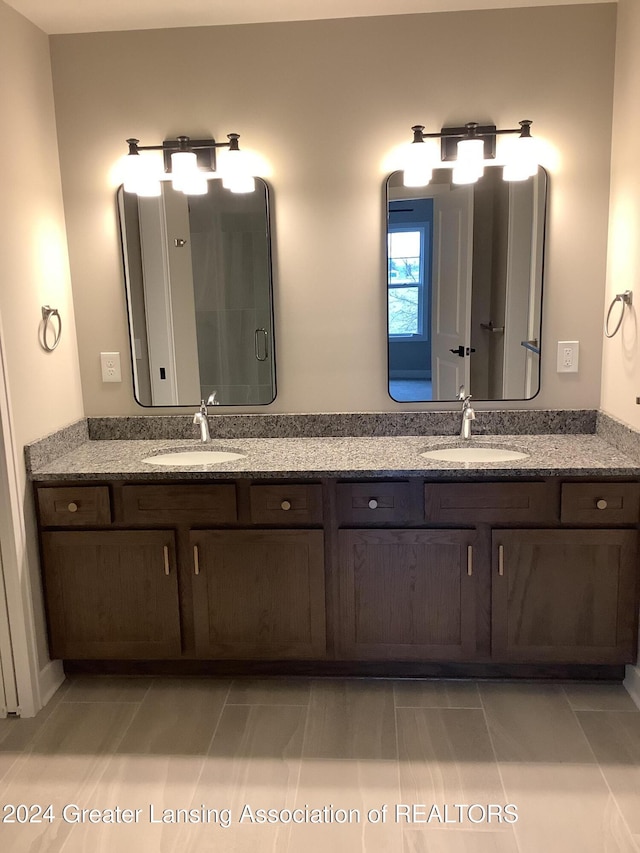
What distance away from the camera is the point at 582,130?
2.46 m

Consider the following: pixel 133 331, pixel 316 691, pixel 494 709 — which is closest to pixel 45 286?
pixel 133 331

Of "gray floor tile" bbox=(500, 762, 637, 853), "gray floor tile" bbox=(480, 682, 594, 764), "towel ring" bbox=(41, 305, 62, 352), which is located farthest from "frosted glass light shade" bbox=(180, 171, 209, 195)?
"gray floor tile" bbox=(500, 762, 637, 853)

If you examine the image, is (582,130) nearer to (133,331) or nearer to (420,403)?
(420,403)

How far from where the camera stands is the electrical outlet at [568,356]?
2.61m

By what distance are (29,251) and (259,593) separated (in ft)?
4.70

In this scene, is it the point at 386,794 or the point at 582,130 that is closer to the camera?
the point at 386,794

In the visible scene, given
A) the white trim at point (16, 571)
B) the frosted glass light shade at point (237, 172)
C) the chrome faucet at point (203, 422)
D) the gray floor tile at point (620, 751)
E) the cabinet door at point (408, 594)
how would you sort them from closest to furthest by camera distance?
1. the gray floor tile at point (620, 751)
2. the white trim at point (16, 571)
3. the cabinet door at point (408, 594)
4. the frosted glass light shade at point (237, 172)
5. the chrome faucet at point (203, 422)

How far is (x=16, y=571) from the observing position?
2258 mm

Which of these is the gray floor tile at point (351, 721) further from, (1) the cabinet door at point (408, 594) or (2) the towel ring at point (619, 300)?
(2) the towel ring at point (619, 300)

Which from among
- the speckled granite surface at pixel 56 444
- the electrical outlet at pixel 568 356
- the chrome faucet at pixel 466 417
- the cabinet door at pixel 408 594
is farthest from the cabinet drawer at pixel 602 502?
the speckled granite surface at pixel 56 444

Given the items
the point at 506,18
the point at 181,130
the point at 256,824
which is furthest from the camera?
the point at 181,130

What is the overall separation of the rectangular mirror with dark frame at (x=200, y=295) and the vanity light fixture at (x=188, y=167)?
0.04 m

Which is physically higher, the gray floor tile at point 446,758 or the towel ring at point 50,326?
the towel ring at point 50,326

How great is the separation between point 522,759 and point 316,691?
0.72 meters
